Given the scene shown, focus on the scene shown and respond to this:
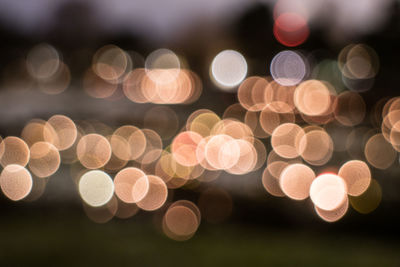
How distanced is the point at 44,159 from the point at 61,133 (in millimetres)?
671

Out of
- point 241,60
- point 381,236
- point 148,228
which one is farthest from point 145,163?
point 381,236

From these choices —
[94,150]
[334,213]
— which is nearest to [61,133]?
[94,150]

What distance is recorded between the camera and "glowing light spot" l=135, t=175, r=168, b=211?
671cm

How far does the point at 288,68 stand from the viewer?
8.53m

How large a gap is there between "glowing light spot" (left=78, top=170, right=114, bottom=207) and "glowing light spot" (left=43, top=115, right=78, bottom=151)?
2.60 ft

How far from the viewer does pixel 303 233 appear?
6055mm

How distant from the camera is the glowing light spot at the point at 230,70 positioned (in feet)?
27.5

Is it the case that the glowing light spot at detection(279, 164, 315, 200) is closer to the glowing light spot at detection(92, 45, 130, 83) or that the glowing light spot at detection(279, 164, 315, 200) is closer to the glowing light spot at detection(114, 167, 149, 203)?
the glowing light spot at detection(114, 167, 149, 203)

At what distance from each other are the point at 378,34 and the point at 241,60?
235 centimetres

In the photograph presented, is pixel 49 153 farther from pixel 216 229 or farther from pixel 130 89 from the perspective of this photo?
pixel 216 229

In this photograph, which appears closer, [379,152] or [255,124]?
[379,152]

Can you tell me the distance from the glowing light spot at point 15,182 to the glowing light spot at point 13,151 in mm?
82

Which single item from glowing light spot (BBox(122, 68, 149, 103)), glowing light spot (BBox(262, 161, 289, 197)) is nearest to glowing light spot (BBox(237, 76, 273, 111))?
glowing light spot (BBox(262, 161, 289, 197))

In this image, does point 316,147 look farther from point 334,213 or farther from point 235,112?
point 235,112
